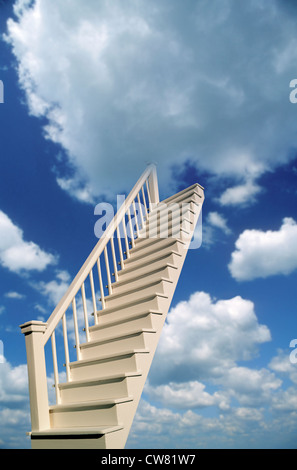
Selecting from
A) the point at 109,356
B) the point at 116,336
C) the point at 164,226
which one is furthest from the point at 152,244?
the point at 109,356

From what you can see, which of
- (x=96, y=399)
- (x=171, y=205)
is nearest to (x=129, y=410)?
(x=96, y=399)

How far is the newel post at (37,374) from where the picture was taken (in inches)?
94.0

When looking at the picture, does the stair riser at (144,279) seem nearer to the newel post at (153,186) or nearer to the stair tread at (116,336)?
the stair tread at (116,336)

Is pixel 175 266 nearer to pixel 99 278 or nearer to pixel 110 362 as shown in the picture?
pixel 99 278

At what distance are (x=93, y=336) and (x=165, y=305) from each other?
→ 74 cm

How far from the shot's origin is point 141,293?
3.22m

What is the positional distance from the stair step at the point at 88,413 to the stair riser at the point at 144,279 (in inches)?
46.4

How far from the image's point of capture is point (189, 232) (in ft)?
12.6

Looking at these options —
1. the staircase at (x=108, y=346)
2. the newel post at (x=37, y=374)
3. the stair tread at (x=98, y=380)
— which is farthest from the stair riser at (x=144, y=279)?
the newel post at (x=37, y=374)

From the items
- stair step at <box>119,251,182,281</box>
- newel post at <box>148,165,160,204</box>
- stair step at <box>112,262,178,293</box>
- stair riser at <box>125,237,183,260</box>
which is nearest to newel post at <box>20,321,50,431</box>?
stair step at <box>112,262,178,293</box>

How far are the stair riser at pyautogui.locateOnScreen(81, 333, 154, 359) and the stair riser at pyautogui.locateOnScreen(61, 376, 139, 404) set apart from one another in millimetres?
263

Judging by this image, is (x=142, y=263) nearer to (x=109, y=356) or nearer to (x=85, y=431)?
(x=109, y=356)
